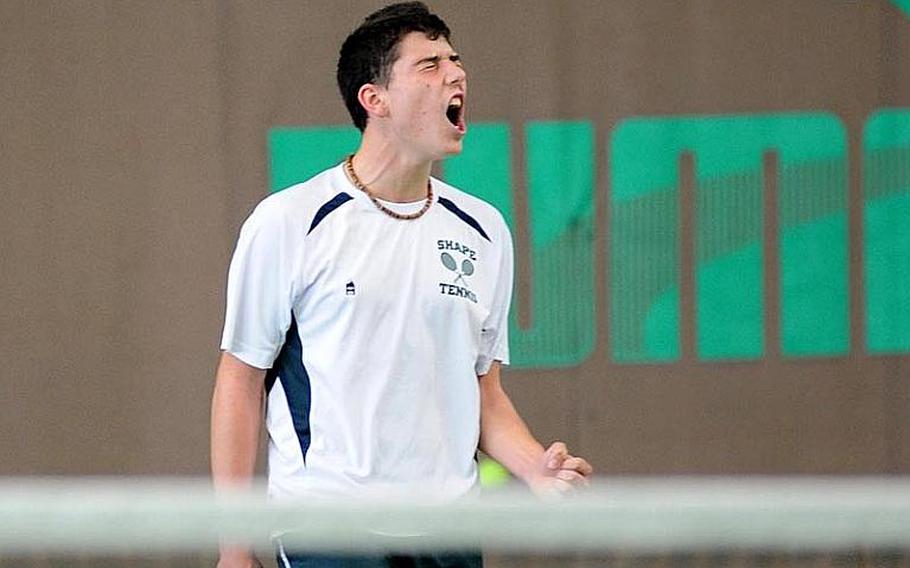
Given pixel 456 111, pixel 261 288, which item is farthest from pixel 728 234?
pixel 261 288

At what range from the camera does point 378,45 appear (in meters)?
3.23

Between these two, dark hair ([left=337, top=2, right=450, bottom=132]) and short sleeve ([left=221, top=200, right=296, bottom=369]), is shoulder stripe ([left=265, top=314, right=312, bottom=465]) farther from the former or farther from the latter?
dark hair ([left=337, top=2, right=450, bottom=132])

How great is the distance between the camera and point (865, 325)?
5211 mm

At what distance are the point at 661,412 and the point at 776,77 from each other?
1001 millimetres

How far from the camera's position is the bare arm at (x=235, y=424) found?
119 inches

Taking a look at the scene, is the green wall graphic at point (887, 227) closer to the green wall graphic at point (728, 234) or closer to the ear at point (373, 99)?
the green wall graphic at point (728, 234)

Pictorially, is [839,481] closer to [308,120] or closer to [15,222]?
[308,120]

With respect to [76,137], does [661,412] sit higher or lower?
lower

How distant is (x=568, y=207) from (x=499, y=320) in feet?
6.32

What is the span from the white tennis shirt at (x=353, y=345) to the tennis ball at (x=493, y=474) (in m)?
1.50

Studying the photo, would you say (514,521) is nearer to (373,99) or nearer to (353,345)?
→ (353,345)

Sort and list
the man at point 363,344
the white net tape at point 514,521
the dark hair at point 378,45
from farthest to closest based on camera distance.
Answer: the dark hair at point 378,45, the man at point 363,344, the white net tape at point 514,521

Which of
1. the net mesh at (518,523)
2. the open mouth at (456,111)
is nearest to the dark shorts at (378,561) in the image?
the open mouth at (456,111)

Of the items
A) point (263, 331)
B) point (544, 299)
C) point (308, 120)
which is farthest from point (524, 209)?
point (263, 331)
